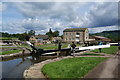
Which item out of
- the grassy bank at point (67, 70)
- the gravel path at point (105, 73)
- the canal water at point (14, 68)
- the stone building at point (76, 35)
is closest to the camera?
the gravel path at point (105, 73)

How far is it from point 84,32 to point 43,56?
5828cm

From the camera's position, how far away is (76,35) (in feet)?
264

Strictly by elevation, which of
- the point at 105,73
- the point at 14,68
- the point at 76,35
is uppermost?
the point at 76,35

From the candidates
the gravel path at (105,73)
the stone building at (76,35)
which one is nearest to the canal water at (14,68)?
the gravel path at (105,73)

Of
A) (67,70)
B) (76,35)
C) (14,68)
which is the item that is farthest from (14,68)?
(76,35)

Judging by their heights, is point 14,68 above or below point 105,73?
below

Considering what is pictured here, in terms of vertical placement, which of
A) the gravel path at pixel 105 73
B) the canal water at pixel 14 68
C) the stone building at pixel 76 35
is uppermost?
the stone building at pixel 76 35

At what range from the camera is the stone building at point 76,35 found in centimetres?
7912

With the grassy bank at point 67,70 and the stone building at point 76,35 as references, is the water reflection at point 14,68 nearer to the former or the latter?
the grassy bank at point 67,70

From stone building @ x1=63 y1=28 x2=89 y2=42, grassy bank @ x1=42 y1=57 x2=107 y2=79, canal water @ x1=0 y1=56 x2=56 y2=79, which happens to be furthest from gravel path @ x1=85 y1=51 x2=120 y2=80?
stone building @ x1=63 y1=28 x2=89 y2=42

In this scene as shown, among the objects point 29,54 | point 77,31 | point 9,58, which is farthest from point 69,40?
point 9,58

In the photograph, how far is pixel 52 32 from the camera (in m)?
148

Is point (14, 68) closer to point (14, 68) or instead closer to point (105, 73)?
point (14, 68)

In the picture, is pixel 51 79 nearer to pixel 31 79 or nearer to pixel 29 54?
pixel 31 79
